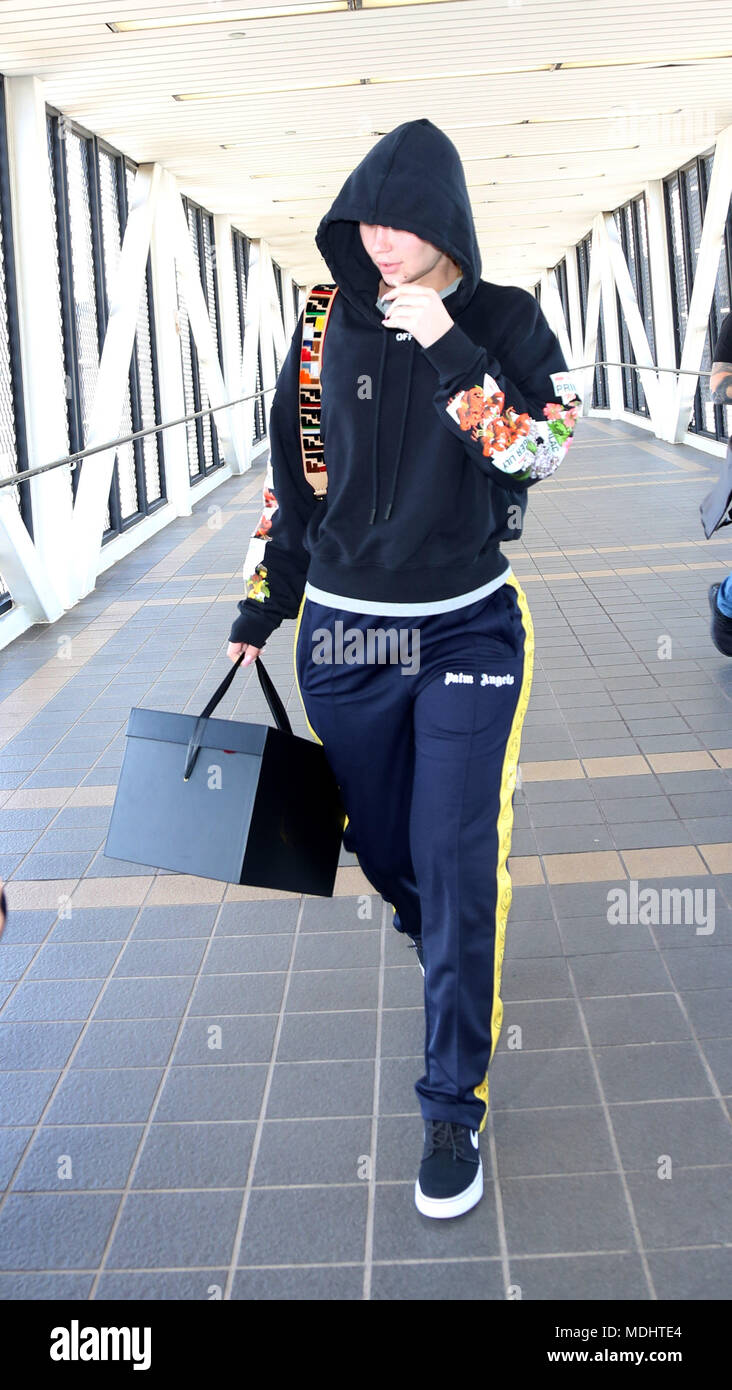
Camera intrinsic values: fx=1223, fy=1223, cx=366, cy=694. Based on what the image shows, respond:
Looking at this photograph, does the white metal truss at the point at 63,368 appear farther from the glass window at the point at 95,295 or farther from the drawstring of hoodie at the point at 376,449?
the drawstring of hoodie at the point at 376,449

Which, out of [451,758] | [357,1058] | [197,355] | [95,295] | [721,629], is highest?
[95,295]

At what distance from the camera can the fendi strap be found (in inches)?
91.3

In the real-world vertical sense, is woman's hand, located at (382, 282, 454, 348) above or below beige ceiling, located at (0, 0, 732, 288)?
below

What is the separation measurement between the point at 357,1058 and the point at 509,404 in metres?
1.49

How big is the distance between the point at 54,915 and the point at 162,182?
397 inches

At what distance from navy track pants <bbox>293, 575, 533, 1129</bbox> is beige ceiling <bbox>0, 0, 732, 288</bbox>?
18.7ft

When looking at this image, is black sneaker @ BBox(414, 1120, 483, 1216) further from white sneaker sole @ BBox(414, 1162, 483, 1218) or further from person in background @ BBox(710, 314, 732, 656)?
person in background @ BBox(710, 314, 732, 656)

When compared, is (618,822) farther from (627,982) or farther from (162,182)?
(162,182)

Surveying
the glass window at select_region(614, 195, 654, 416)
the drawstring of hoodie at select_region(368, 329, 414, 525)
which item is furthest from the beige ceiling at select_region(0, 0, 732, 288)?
the drawstring of hoodie at select_region(368, 329, 414, 525)

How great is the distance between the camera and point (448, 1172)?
2217 mm

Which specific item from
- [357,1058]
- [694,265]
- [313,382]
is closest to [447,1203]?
[357,1058]

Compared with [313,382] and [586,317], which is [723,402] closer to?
[313,382]

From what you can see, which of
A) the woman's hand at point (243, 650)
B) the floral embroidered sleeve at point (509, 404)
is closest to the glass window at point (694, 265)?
the woman's hand at point (243, 650)
